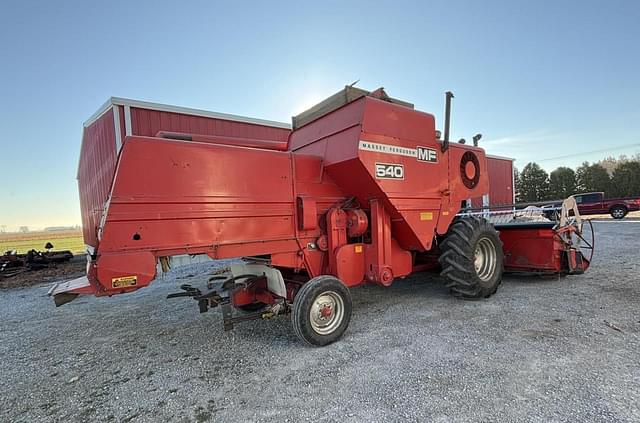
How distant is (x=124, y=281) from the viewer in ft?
9.07

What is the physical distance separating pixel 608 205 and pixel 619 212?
0.83 meters

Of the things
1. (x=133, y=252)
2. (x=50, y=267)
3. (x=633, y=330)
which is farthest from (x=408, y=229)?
(x=50, y=267)

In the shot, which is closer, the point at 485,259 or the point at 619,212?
the point at 485,259

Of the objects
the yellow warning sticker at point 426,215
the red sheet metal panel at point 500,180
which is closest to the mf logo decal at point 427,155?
the yellow warning sticker at point 426,215

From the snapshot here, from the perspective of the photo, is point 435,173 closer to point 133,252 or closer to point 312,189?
point 312,189

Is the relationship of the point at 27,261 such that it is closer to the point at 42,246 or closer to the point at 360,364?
the point at 360,364

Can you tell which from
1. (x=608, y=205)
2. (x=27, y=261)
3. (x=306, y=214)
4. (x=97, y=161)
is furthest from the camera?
(x=608, y=205)

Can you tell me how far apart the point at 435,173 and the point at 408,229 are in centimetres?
94

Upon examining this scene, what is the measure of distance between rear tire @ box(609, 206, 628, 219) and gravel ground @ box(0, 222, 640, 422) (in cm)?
2090

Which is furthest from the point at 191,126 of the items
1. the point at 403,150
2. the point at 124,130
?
the point at 403,150

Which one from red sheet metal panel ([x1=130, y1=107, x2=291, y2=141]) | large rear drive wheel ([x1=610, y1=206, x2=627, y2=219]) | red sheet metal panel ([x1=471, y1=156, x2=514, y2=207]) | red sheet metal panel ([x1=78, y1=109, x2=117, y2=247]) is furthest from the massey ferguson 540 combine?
large rear drive wheel ([x1=610, y1=206, x2=627, y2=219])

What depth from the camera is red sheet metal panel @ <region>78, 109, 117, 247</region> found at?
8.16m

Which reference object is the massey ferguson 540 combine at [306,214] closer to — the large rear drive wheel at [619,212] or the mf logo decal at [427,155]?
the mf logo decal at [427,155]

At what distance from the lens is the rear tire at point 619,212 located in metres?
20.4
